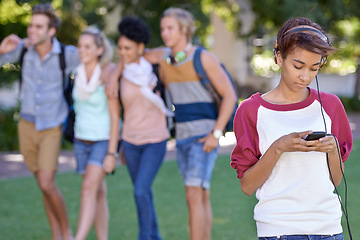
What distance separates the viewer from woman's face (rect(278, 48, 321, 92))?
250 centimetres

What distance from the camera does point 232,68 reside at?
23.7 meters

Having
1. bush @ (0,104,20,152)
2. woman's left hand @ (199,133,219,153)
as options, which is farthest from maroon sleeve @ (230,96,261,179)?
bush @ (0,104,20,152)

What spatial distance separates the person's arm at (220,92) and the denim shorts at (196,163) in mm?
73

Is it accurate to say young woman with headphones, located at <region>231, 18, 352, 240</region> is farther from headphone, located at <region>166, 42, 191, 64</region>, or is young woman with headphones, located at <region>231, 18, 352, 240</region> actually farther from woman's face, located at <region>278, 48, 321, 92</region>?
headphone, located at <region>166, 42, 191, 64</region>

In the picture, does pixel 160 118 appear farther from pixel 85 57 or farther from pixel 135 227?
pixel 135 227

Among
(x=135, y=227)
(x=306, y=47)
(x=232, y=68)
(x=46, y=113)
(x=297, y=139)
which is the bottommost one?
(x=232, y=68)

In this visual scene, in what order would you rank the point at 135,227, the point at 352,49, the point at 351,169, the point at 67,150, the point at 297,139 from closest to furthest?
1. the point at 297,139
2. the point at 135,227
3. the point at 351,169
4. the point at 67,150
5. the point at 352,49

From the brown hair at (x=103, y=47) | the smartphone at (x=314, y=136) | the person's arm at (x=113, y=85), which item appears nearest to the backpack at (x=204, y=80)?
the person's arm at (x=113, y=85)

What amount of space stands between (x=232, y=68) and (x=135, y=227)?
1780 cm

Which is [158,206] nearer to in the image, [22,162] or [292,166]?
[22,162]

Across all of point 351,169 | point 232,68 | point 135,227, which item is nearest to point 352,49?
point 232,68

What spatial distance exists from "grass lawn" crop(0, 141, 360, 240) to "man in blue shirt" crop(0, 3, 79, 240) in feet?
2.92

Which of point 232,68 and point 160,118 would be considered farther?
point 232,68

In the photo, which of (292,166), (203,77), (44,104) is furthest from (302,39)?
(44,104)
